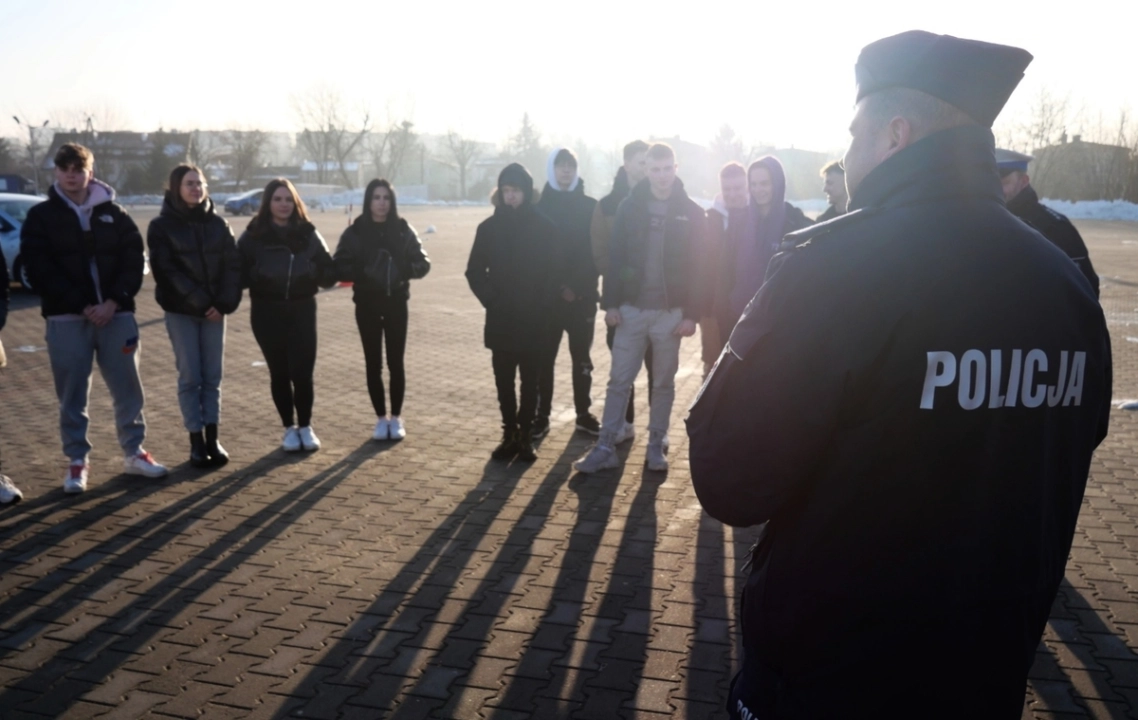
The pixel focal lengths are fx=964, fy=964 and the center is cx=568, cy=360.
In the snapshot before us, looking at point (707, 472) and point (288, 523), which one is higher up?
point (707, 472)

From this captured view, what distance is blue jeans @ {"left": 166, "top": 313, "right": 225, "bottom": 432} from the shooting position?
6.59 m

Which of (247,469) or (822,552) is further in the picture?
(247,469)

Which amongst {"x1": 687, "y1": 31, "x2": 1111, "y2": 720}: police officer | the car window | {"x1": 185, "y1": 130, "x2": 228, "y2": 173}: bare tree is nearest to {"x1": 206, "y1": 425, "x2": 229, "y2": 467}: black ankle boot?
{"x1": 687, "y1": 31, "x2": 1111, "y2": 720}: police officer

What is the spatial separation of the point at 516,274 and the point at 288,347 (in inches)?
69.1

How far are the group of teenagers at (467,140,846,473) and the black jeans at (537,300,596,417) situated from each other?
29mm

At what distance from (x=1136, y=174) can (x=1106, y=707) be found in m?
67.4

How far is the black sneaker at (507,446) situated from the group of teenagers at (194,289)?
0.96 meters

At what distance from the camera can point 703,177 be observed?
89.7m

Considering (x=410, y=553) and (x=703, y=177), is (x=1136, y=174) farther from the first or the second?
(x=410, y=553)

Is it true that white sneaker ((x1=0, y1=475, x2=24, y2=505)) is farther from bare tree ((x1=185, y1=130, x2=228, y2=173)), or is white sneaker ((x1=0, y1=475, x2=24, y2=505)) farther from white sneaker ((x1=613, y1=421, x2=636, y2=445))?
bare tree ((x1=185, y1=130, x2=228, y2=173))

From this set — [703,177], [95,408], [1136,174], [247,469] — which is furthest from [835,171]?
[703,177]

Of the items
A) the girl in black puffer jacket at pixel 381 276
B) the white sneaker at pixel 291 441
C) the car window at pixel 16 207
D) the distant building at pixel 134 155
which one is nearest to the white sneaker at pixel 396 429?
the girl in black puffer jacket at pixel 381 276

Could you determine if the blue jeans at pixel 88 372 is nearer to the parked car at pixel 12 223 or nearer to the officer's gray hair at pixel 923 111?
the officer's gray hair at pixel 923 111

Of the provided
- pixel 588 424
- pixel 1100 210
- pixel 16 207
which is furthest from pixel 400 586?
pixel 1100 210
